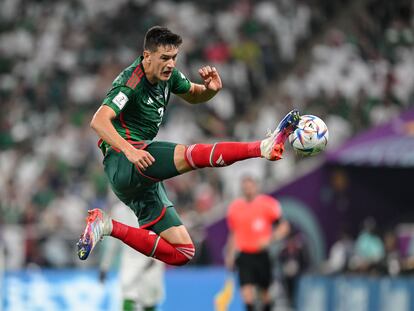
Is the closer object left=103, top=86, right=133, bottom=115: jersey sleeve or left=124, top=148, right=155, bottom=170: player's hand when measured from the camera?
left=124, top=148, right=155, bottom=170: player's hand

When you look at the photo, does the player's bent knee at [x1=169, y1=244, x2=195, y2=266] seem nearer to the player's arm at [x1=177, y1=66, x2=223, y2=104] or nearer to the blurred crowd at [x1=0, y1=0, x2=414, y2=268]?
the player's arm at [x1=177, y1=66, x2=223, y2=104]

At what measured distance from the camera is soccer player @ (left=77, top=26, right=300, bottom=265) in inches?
342

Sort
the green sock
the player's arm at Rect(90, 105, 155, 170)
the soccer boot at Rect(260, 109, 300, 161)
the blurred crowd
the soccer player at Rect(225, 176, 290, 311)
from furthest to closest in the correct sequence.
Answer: the blurred crowd → the soccer player at Rect(225, 176, 290, 311) → the green sock → the player's arm at Rect(90, 105, 155, 170) → the soccer boot at Rect(260, 109, 300, 161)

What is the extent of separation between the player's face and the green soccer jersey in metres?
0.12

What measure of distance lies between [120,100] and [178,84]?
94 centimetres

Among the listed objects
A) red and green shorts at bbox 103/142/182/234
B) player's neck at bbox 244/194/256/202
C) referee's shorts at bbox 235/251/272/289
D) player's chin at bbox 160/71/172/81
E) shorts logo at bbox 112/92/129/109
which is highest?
player's neck at bbox 244/194/256/202

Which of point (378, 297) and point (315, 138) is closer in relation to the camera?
point (315, 138)

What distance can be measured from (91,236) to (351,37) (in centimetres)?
1334

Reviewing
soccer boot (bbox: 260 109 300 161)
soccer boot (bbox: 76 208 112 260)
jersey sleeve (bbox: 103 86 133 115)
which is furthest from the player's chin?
soccer boot (bbox: 76 208 112 260)

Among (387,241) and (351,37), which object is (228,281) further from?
(351,37)

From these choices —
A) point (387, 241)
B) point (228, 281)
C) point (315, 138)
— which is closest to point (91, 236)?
point (315, 138)

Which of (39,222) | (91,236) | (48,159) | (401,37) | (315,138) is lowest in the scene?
(91,236)

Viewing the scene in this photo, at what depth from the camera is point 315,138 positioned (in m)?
8.70

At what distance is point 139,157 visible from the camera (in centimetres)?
855
